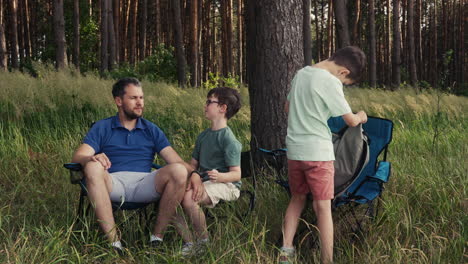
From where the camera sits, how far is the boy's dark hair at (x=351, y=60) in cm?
304

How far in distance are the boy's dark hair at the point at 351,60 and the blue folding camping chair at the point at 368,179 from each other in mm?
567

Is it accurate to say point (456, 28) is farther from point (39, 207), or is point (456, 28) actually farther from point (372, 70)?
point (39, 207)

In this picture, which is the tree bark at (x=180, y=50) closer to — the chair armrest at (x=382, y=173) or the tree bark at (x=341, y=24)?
the tree bark at (x=341, y=24)

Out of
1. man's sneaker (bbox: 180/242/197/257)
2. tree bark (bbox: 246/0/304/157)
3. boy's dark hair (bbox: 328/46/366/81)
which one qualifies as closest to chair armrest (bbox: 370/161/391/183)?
boy's dark hair (bbox: 328/46/366/81)

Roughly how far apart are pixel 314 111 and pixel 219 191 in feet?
3.03

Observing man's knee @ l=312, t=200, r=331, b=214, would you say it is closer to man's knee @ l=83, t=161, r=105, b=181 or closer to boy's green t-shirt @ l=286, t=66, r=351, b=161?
boy's green t-shirt @ l=286, t=66, r=351, b=161

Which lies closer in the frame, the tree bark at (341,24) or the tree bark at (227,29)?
the tree bark at (341,24)

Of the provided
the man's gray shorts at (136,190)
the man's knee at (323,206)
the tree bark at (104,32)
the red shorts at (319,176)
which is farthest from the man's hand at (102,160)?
the tree bark at (104,32)

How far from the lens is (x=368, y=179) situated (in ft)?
10.2

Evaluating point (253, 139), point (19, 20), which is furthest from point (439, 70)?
point (253, 139)

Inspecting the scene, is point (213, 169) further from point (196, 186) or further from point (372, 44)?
point (372, 44)

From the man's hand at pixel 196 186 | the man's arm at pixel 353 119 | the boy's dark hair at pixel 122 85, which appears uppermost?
the boy's dark hair at pixel 122 85

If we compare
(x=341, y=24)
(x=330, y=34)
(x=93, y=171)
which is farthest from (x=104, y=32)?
(x=330, y=34)

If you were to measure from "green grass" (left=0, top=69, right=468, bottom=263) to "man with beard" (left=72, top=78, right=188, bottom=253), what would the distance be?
0.59 feet
